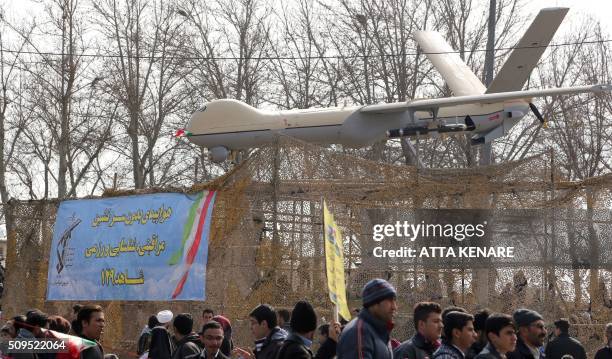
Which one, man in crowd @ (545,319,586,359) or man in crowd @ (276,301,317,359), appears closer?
man in crowd @ (276,301,317,359)

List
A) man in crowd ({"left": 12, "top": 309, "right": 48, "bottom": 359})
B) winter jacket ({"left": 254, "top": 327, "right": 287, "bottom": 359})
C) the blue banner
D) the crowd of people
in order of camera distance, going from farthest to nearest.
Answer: the blue banner
winter jacket ({"left": 254, "top": 327, "right": 287, "bottom": 359})
man in crowd ({"left": 12, "top": 309, "right": 48, "bottom": 359})
the crowd of people

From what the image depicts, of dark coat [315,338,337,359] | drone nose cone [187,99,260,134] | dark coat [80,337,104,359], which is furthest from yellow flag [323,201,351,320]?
drone nose cone [187,99,260,134]

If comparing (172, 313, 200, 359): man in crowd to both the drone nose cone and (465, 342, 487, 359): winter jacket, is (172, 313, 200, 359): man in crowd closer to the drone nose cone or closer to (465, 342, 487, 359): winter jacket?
(465, 342, 487, 359): winter jacket

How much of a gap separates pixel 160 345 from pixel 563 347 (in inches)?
184

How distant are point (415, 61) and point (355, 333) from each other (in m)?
30.9

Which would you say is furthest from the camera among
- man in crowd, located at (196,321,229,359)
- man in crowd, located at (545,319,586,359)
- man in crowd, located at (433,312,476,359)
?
man in crowd, located at (545,319,586,359)

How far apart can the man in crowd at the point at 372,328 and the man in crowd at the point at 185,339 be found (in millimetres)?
3559

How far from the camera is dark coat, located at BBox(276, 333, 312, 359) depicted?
798cm

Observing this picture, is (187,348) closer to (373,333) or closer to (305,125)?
(373,333)

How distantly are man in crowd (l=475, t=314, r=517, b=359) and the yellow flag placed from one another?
5.92 feet

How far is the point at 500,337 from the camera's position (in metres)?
7.77

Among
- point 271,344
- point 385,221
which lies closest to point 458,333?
point 271,344

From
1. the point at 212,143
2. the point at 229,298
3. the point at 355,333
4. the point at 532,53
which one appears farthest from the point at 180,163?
the point at 355,333

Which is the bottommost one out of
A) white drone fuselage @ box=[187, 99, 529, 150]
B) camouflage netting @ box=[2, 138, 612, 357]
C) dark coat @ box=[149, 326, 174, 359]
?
dark coat @ box=[149, 326, 174, 359]
